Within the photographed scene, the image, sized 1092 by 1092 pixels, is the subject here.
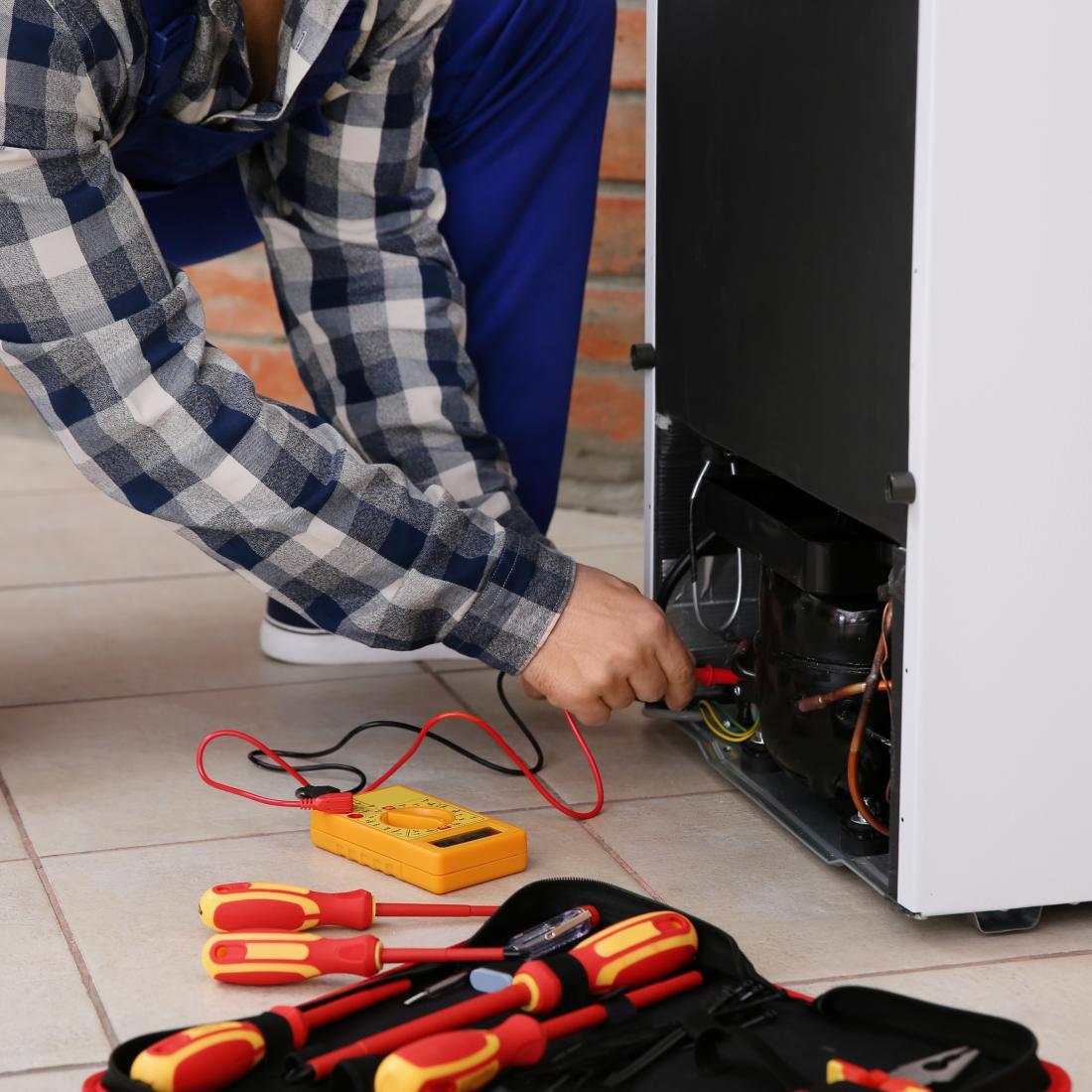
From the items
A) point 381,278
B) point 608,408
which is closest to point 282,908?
point 381,278

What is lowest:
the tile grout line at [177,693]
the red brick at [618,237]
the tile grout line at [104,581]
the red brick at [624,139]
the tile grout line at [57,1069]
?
the tile grout line at [104,581]

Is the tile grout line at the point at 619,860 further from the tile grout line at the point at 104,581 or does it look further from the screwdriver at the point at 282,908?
the tile grout line at the point at 104,581

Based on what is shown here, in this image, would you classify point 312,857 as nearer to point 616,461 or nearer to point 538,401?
point 538,401

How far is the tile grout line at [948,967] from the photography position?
0.89 meters

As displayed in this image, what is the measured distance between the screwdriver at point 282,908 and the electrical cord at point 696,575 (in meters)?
0.40

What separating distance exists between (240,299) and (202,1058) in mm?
1674

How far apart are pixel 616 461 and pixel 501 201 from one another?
73cm

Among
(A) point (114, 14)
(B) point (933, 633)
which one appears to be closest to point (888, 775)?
(B) point (933, 633)

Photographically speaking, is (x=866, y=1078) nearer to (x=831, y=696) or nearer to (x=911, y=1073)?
(x=911, y=1073)

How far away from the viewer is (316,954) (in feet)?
2.85

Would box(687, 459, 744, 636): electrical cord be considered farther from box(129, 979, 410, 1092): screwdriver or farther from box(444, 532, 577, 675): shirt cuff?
box(129, 979, 410, 1092): screwdriver

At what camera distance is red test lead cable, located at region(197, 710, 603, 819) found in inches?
42.1

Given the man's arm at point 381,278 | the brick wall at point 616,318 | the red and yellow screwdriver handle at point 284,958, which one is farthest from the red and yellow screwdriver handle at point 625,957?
the brick wall at point 616,318

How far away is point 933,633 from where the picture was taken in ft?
2.85
